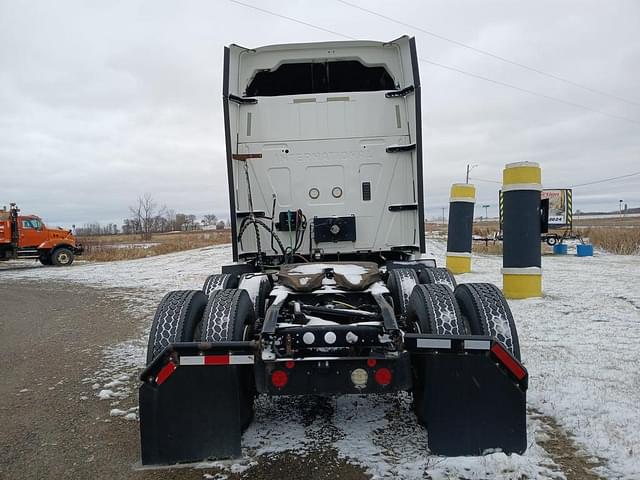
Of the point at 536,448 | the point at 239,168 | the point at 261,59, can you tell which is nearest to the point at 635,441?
the point at 536,448

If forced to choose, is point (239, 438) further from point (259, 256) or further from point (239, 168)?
point (239, 168)

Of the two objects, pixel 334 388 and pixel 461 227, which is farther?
pixel 461 227

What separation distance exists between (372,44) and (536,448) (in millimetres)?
4607

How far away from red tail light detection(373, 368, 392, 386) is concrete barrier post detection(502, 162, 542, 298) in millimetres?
6568

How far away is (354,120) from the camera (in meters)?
5.75

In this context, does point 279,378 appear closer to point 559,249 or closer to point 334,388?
point 334,388

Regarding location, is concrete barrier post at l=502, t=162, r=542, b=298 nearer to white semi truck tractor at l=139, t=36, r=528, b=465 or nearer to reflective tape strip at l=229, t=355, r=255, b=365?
white semi truck tractor at l=139, t=36, r=528, b=465

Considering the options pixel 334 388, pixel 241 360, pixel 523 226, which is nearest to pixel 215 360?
pixel 241 360

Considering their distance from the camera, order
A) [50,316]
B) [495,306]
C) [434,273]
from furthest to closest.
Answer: [50,316] → [434,273] → [495,306]

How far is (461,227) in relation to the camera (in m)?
13.1

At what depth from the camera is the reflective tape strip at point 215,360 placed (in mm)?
3020

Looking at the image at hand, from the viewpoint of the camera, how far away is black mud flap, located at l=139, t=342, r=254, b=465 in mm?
3039

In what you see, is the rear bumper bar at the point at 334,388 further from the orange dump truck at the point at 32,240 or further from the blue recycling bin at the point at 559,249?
the orange dump truck at the point at 32,240

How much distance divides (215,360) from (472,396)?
1612 mm
